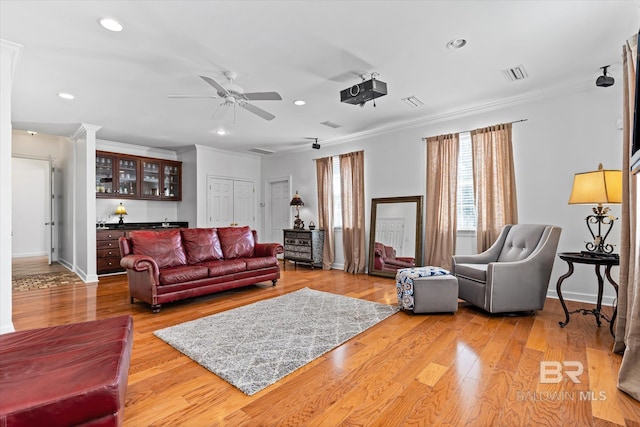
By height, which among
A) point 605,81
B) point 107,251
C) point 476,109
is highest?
point 476,109

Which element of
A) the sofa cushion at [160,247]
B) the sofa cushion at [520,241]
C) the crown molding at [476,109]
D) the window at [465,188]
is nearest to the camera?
the sofa cushion at [520,241]

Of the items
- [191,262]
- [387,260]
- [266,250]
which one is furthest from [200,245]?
[387,260]

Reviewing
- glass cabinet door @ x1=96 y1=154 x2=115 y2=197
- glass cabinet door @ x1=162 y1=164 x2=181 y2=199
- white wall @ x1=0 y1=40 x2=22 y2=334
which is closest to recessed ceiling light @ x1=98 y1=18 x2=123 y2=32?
white wall @ x1=0 y1=40 x2=22 y2=334

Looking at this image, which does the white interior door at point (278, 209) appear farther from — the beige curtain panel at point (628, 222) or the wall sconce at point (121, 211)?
the beige curtain panel at point (628, 222)

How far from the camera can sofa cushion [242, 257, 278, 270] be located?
4578 mm

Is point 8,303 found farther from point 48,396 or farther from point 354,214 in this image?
point 354,214

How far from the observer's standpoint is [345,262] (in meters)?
6.17

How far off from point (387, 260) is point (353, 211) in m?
1.14

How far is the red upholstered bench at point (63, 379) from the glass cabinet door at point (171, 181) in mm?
5791

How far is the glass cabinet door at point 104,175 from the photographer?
6.07m

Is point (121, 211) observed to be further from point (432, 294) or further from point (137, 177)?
point (432, 294)

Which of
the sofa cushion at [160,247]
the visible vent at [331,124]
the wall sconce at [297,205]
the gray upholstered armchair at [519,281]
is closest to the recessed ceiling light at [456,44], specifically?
the gray upholstered armchair at [519,281]

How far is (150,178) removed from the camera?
6828 mm

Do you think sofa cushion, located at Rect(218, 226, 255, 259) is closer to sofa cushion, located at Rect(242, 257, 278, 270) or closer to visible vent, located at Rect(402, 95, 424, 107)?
sofa cushion, located at Rect(242, 257, 278, 270)
